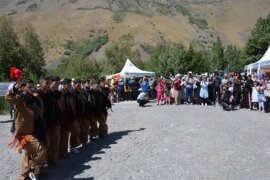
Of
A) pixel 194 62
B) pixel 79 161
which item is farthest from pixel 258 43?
pixel 79 161

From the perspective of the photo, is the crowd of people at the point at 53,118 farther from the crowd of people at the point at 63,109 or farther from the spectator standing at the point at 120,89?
the spectator standing at the point at 120,89

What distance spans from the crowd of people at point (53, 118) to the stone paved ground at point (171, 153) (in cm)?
42

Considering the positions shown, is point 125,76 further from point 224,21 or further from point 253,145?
point 224,21

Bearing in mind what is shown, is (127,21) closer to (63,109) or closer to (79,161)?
(63,109)

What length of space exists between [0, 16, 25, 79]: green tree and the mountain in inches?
2869

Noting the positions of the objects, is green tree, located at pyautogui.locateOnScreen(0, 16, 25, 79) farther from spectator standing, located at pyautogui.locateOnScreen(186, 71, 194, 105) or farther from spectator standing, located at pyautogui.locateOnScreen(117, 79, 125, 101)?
spectator standing, located at pyautogui.locateOnScreen(186, 71, 194, 105)

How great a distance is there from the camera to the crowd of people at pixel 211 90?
2124cm

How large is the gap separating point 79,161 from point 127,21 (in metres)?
139

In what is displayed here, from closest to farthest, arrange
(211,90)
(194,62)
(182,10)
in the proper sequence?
(211,90)
(194,62)
(182,10)

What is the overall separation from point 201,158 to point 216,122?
22.1 feet

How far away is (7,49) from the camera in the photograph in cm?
4388

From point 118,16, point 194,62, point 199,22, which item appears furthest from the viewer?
point 199,22

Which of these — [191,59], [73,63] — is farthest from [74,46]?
[191,59]

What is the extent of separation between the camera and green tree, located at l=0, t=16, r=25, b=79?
142ft
